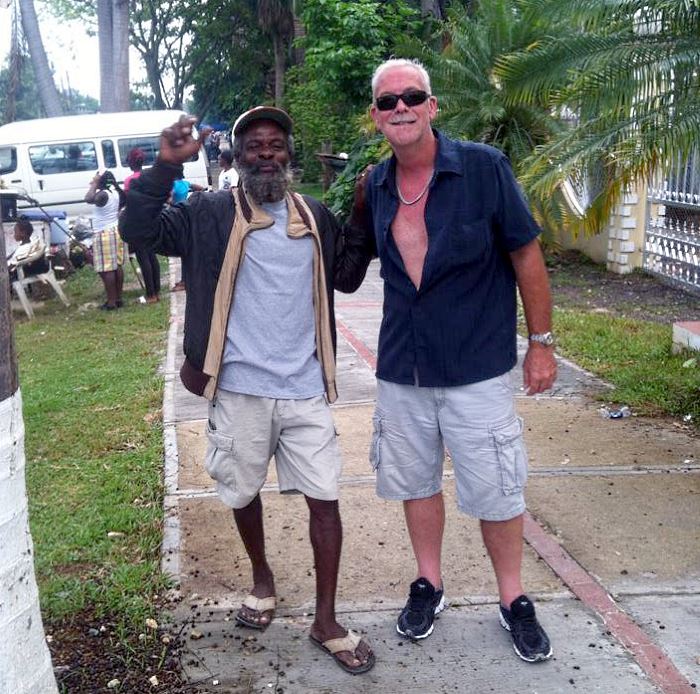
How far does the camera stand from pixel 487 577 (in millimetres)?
3930

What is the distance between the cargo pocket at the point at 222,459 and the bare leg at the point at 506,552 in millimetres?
917

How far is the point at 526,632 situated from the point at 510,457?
632mm

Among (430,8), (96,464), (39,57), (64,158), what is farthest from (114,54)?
(96,464)

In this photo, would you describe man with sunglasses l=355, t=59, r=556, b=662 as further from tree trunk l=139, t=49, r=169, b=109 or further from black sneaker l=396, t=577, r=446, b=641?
tree trunk l=139, t=49, r=169, b=109

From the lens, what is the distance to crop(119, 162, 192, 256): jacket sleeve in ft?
10.7

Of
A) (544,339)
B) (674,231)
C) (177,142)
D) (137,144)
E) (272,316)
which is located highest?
(177,142)

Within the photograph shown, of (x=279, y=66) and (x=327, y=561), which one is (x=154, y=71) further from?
(x=327, y=561)

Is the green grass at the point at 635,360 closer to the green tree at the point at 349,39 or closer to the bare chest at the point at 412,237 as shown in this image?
the bare chest at the point at 412,237

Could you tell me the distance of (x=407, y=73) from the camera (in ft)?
10.6

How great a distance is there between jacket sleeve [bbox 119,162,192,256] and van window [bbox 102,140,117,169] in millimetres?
17075

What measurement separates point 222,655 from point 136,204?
1.61m

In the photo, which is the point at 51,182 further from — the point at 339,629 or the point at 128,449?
the point at 339,629

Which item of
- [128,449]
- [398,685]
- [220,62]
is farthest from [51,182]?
[220,62]

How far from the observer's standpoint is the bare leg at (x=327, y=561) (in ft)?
10.9
